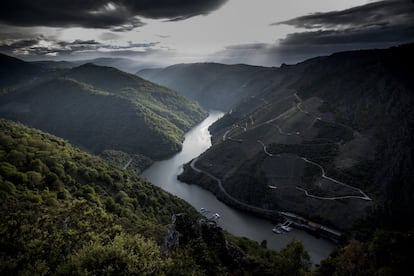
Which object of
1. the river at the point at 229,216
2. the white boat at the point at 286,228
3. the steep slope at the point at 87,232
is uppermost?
the steep slope at the point at 87,232

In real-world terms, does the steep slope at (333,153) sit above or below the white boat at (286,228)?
above

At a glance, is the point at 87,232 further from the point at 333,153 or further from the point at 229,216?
the point at 333,153

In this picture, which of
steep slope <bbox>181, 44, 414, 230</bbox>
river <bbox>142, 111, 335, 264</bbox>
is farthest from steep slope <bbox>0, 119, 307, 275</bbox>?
steep slope <bbox>181, 44, 414, 230</bbox>

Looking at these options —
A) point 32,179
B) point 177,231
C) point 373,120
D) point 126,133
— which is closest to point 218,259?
point 177,231

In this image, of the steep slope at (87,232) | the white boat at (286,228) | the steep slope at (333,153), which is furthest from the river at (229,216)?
the steep slope at (87,232)

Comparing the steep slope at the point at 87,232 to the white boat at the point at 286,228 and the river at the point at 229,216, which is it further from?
the white boat at the point at 286,228

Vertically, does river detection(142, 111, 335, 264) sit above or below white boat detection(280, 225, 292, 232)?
below

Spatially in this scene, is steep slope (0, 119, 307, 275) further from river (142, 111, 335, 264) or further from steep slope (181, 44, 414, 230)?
steep slope (181, 44, 414, 230)

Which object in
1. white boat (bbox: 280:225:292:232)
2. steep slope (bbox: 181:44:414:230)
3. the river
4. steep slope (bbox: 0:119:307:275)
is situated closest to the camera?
steep slope (bbox: 0:119:307:275)
